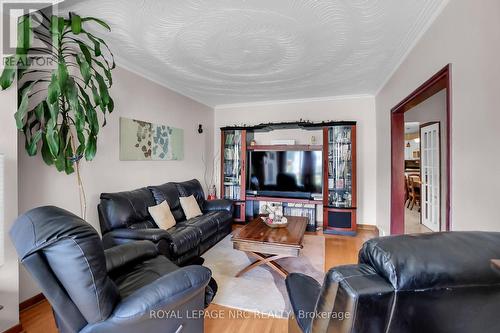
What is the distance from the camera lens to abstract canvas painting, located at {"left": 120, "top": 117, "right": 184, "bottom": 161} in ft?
10.5

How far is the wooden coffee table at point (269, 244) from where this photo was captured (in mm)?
2410

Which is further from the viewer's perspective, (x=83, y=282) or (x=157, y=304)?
(x=157, y=304)

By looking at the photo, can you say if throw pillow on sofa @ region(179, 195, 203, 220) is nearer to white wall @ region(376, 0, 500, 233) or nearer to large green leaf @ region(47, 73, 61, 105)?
large green leaf @ region(47, 73, 61, 105)

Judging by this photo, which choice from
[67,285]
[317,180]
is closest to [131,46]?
[67,285]

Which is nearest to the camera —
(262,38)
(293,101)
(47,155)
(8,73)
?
(8,73)

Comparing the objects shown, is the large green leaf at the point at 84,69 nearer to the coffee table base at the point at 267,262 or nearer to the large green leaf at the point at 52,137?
the large green leaf at the point at 52,137

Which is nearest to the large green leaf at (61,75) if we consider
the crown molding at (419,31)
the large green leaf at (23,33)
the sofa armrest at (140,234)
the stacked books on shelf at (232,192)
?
the large green leaf at (23,33)

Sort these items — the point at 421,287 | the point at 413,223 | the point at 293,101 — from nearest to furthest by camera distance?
the point at 421,287 < the point at 293,101 < the point at 413,223

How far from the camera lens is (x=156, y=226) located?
3.08m

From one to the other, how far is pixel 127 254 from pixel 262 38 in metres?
2.42

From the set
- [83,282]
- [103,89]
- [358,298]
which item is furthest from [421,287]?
[103,89]

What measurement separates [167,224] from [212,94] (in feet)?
8.55

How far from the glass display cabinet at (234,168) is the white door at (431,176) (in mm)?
3635

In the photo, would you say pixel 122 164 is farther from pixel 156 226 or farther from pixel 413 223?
pixel 413 223
